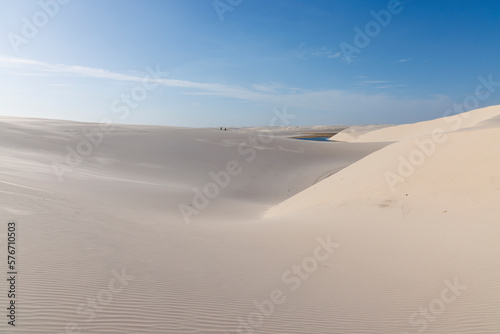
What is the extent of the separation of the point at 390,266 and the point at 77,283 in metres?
4.87

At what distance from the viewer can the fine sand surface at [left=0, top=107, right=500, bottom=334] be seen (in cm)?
385

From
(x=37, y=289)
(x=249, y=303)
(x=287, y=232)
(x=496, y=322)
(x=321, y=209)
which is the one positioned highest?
(x=321, y=209)

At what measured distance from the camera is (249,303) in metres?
4.21

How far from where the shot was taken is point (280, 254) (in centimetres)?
624

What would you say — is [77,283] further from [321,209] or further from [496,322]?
[321,209]

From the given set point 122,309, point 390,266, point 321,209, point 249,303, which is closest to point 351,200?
point 321,209

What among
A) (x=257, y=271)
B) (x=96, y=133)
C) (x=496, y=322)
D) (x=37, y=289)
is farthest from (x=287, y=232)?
(x=96, y=133)

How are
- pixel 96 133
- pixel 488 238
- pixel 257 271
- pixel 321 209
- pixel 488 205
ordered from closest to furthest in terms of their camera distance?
pixel 257 271 < pixel 488 238 < pixel 488 205 < pixel 321 209 < pixel 96 133

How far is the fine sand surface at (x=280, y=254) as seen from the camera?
12.6 ft


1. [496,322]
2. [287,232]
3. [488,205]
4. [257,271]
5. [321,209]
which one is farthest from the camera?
[321,209]

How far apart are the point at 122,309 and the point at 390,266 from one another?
435 cm

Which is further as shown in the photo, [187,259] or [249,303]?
[187,259]

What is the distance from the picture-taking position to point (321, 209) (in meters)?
10.5

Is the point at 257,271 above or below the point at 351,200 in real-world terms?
below
